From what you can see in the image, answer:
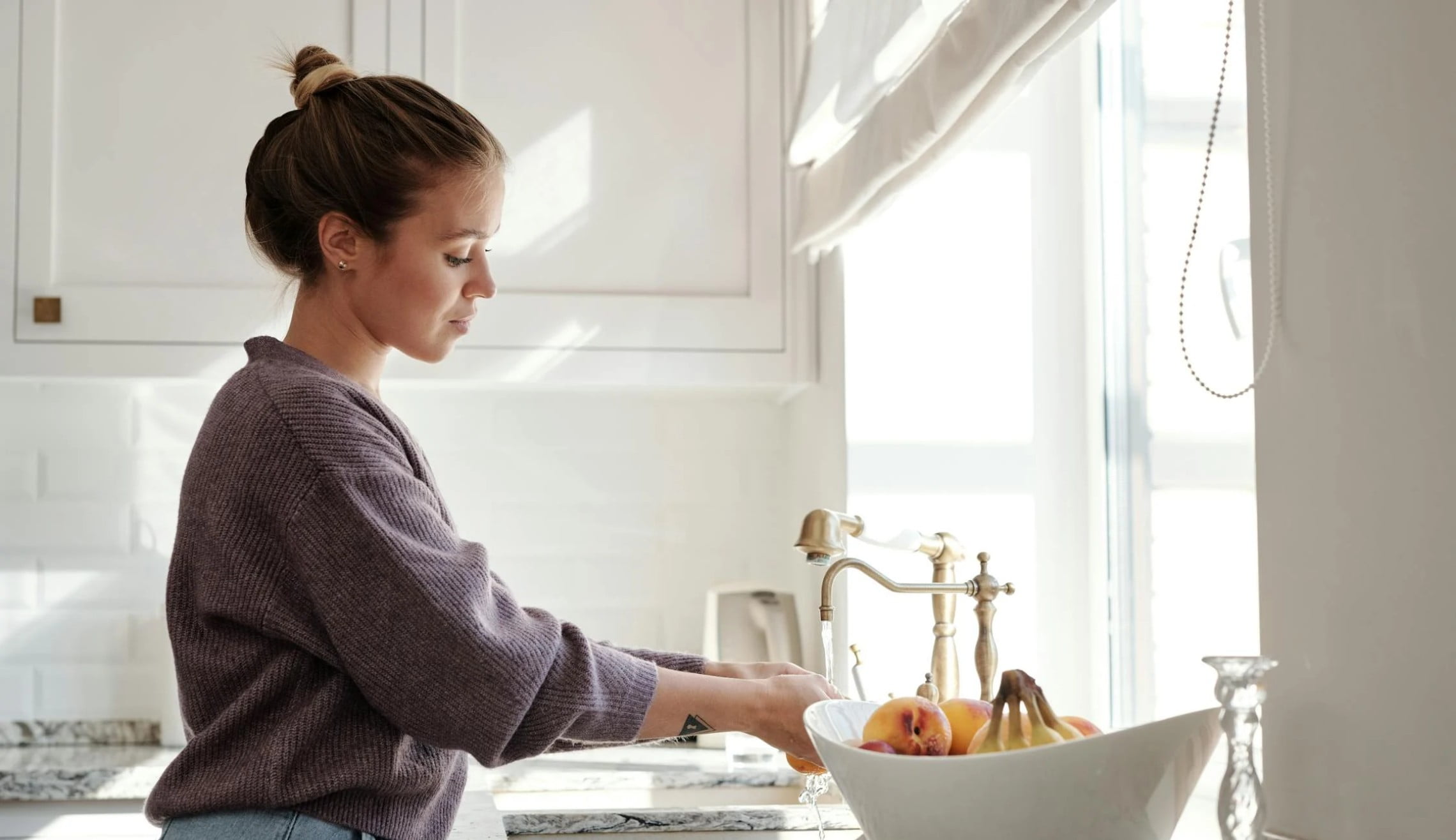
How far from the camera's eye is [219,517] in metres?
→ 1.05

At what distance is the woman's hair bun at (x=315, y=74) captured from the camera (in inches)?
47.7

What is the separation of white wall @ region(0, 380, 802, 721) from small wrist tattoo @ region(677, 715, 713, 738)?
1.34 meters

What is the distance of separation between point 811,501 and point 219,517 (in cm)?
132

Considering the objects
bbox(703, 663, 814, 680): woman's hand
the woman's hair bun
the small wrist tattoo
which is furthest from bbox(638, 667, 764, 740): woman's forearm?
the woman's hair bun

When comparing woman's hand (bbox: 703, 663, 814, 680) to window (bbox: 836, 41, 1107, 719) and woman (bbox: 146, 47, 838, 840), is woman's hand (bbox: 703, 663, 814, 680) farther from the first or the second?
window (bbox: 836, 41, 1107, 719)

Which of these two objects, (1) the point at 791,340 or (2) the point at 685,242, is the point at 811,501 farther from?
(2) the point at 685,242

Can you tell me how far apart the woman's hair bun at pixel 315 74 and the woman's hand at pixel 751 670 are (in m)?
0.61

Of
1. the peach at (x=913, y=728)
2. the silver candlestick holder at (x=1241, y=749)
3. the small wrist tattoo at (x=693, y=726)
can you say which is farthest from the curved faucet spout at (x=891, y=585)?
the silver candlestick holder at (x=1241, y=749)

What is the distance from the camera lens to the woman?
1.01 metres

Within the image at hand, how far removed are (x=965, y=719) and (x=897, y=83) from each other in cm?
88

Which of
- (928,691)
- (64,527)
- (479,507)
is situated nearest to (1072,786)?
(928,691)

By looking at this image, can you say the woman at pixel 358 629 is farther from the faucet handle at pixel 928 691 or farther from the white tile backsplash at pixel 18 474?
the white tile backsplash at pixel 18 474

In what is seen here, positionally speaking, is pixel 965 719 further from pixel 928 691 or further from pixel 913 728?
pixel 928 691

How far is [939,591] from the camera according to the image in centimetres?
138
